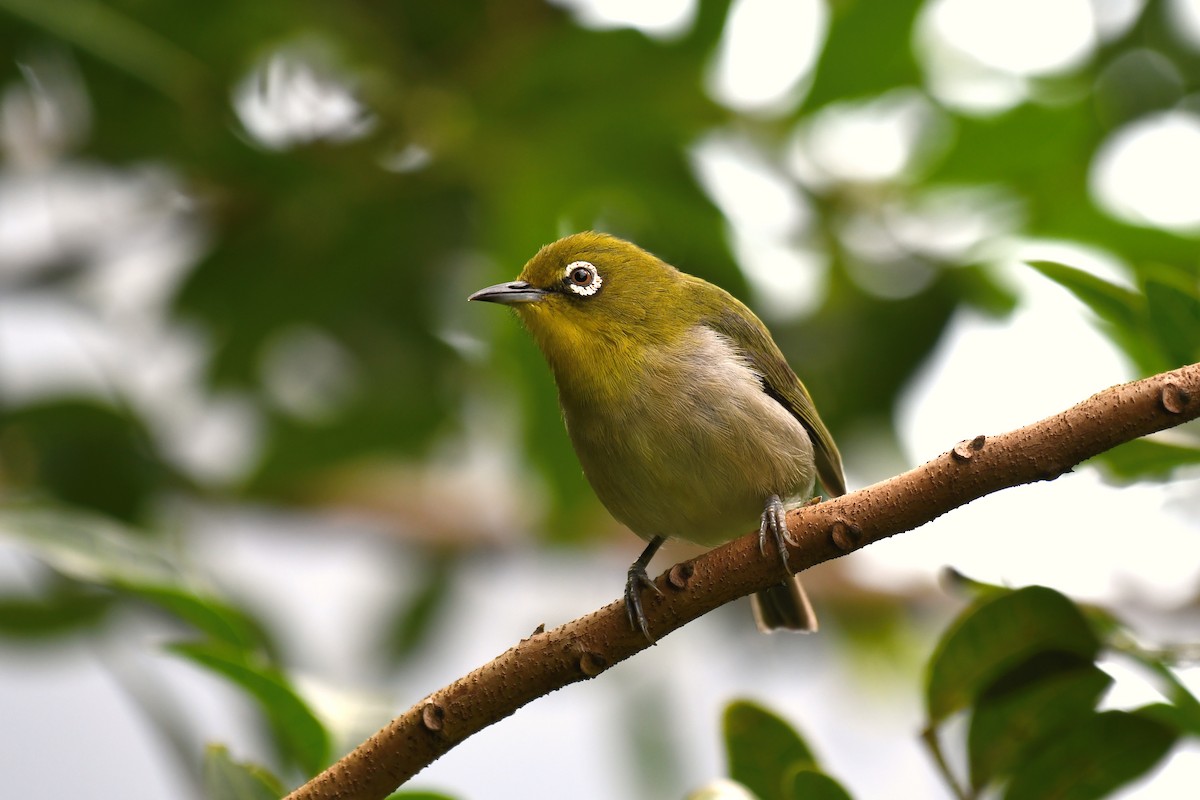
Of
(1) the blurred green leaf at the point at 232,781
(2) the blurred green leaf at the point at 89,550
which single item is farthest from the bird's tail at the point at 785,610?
(1) the blurred green leaf at the point at 232,781

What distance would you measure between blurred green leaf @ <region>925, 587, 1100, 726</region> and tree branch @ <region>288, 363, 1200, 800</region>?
42 centimetres

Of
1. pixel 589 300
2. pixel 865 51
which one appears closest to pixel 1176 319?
pixel 589 300

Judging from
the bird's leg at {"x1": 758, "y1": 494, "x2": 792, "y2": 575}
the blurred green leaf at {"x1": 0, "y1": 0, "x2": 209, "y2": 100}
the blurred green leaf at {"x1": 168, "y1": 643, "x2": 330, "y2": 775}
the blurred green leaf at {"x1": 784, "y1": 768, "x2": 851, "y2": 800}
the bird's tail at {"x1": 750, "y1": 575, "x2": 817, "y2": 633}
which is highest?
the blurred green leaf at {"x1": 0, "y1": 0, "x2": 209, "y2": 100}

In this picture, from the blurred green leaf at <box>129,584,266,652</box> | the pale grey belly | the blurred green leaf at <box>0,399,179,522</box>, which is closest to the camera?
the blurred green leaf at <box>129,584,266,652</box>


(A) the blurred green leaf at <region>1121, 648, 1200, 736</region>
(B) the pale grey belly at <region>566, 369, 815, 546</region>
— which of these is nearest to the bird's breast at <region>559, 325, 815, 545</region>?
(B) the pale grey belly at <region>566, 369, 815, 546</region>

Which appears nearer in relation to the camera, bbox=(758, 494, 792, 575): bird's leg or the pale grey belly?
bbox=(758, 494, 792, 575): bird's leg

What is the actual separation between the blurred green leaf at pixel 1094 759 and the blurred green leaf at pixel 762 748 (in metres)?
0.36

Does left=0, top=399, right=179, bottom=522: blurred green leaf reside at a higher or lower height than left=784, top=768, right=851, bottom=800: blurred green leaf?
higher

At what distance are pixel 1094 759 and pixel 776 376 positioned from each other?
143 cm

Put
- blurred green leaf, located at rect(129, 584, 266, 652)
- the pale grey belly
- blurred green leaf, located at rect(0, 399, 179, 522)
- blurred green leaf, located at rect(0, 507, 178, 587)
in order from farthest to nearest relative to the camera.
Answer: blurred green leaf, located at rect(0, 399, 179, 522) < the pale grey belly < blurred green leaf, located at rect(0, 507, 178, 587) < blurred green leaf, located at rect(129, 584, 266, 652)

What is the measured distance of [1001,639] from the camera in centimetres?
221

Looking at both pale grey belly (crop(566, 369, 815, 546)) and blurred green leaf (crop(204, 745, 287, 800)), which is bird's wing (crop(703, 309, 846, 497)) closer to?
pale grey belly (crop(566, 369, 815, 546))

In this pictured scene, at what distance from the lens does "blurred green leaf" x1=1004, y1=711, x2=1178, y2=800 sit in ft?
Answer: 7.09

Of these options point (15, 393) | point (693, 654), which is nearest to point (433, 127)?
point (15, 393)
